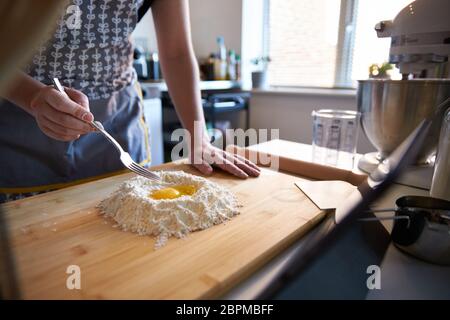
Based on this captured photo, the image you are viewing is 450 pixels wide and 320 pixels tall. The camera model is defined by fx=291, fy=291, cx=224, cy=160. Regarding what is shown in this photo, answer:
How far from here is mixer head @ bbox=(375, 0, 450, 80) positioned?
554 mm

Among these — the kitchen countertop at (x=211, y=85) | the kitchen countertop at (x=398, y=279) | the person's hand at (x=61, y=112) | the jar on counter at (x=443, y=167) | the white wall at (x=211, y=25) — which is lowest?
the kitchen countertop at (x=398, y=279)

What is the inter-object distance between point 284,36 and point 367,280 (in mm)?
2145

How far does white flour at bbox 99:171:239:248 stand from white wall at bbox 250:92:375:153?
4.78ft

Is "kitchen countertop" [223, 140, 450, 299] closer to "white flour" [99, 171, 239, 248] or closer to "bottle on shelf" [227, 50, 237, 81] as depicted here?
"white flour" [99, 171, 239, 248]

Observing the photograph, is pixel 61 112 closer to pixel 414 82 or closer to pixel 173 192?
pixel 173 192

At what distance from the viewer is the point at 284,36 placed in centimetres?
219

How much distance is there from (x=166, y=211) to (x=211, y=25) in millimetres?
2262

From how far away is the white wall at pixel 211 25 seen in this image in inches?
89.2

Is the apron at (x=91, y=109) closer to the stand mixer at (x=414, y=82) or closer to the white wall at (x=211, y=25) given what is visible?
the stand mixer at (x=414, y=82)

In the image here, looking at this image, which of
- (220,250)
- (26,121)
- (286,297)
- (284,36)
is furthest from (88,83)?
(284,36)

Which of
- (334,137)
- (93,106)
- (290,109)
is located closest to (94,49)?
(93,106)

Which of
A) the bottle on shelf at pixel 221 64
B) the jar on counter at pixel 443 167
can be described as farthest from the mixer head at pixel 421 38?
the bottle on shelf at pixel 221 64

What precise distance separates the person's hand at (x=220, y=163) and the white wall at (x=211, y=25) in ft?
5.88
